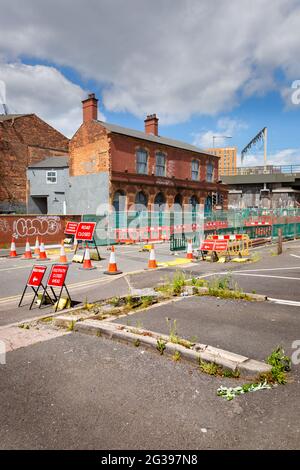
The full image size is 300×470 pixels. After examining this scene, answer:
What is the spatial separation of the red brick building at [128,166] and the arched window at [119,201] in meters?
0.08

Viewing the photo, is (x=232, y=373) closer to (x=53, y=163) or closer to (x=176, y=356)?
(x=176, y=356)

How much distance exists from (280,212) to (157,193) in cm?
1118

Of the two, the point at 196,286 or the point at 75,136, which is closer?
the point at 196,286

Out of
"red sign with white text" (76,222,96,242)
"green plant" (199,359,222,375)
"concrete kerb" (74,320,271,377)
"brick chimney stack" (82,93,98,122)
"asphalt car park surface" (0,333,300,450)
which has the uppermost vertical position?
"brick chimney stack" (82,93,98,122)

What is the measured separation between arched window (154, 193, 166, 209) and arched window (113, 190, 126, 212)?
402 centimetres

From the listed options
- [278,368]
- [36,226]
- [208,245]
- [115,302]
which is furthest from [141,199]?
[278,368]

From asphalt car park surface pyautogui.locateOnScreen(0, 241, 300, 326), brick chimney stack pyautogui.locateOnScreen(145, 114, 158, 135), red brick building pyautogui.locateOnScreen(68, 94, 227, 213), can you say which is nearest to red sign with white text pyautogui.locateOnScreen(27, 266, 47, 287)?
asphalt car park surface pyautogui.locateOnScreen(0, 241, 300, 326)

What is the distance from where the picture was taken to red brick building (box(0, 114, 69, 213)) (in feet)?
109

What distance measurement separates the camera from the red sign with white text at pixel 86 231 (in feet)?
47.6

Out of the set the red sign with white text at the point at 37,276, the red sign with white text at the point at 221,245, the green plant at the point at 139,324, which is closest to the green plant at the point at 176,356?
the green plant at the point at 139,324

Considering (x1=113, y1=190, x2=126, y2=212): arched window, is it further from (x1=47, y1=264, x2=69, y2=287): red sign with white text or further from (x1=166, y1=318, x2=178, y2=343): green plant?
(x1=166, y1=318, x2=178, y2=343): green plant

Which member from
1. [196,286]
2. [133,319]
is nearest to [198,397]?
[133,319]

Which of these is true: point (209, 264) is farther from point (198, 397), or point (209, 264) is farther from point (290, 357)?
point (198, 397)

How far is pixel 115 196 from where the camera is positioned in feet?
95.9
